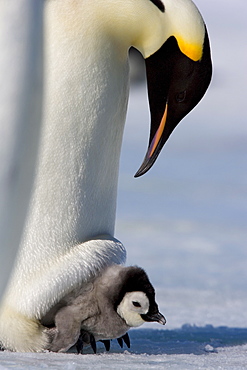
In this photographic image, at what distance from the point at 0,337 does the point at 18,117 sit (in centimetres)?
68

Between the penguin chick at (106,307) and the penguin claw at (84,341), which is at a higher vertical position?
the penguin chick at (106,307)

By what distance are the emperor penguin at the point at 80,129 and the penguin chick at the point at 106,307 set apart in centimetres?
4

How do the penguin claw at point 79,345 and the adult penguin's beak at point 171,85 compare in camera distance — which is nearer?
the penguin claw at point 79,345

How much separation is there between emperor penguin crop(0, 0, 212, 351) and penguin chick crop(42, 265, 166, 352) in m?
0.04

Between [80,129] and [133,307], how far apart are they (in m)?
0.58

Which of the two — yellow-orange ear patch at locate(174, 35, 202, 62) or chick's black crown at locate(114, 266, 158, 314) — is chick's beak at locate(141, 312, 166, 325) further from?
yellow-orange ear patch at locate(174, 35, 202, 62)

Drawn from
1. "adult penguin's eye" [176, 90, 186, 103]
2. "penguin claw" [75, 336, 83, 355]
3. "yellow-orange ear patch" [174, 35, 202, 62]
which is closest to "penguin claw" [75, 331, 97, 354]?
"penguin claw" [75, 336, 83, 355]

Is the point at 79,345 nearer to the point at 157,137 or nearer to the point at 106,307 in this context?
the point at 106,307

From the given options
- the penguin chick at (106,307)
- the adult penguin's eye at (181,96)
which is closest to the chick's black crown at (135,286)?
the penguin chick at (106,307)

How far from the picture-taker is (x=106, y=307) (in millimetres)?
2498

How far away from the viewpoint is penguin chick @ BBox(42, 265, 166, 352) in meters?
2.48

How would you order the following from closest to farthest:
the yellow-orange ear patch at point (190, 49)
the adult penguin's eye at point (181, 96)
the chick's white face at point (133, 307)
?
the chick's white face at point (133, 307)
the yellow-orange ear patch at point (190, 49)
the adult penguin's eye at point (181, 96)

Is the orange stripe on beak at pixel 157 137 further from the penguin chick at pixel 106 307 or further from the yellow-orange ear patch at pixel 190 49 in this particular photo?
the penguin chick at pixel 106 307

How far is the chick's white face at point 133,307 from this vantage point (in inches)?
97.0
